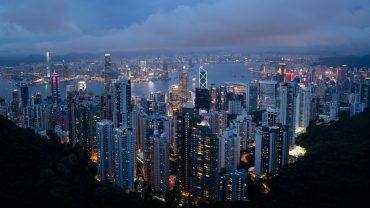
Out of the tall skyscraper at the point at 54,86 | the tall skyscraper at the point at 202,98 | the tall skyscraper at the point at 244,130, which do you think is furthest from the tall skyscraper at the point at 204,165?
the tall skyscraper at the point at 54,86

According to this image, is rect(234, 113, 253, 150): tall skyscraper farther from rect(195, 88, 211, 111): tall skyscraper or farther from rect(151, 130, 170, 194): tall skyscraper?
rect(195, 88, 211, 111): tall skyscraper

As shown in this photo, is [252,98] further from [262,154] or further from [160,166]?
[160,166]

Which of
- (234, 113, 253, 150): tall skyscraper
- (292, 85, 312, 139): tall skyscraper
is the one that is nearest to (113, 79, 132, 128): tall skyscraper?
(234, 113, 253, 150): tall skyscraper

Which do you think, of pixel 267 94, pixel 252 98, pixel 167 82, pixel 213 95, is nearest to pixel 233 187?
pixel 213 95

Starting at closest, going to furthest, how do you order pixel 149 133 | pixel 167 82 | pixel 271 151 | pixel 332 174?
pixel 332 174, pixel 271 151, pixel 149 133, pixel 167 82

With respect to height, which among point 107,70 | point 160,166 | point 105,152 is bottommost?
point 160,166
